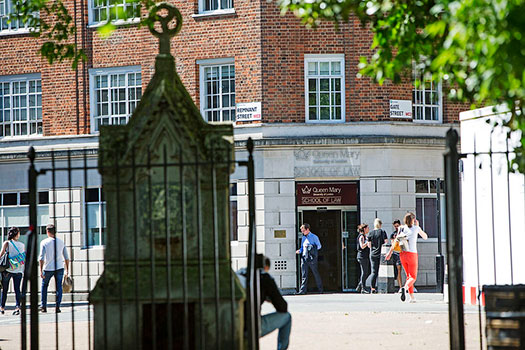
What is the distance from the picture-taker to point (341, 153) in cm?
2691

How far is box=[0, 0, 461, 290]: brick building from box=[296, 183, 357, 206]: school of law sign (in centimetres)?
3

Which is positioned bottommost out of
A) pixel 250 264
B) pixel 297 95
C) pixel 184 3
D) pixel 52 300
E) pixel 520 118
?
pixel 52 300

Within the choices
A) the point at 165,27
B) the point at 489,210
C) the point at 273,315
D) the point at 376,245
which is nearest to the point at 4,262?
the point at 489,210

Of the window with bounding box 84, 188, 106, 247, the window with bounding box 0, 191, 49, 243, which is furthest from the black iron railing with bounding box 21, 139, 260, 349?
the window with bounding box 0, 191, 49, 243

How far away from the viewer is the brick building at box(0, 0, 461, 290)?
26.8 metres

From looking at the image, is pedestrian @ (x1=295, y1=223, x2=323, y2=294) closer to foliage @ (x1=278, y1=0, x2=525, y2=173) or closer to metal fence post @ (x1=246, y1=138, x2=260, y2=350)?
metal fence post @ (x1=246, y1=138, x2=260, y2=350)

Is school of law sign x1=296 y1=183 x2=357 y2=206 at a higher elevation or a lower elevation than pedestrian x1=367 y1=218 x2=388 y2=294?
higher

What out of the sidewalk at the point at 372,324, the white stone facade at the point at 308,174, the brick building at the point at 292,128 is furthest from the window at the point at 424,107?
the sidewalk at the point at 372,324

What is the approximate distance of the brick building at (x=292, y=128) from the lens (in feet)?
88.1

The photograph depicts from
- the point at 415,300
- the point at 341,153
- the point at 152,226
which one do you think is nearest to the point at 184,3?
the point at 341,153

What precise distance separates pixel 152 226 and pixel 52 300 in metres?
18.5

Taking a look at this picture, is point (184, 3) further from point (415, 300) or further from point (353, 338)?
point (353, 338)

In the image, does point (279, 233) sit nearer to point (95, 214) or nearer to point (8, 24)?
point (95, 214)

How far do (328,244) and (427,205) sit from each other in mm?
3167
